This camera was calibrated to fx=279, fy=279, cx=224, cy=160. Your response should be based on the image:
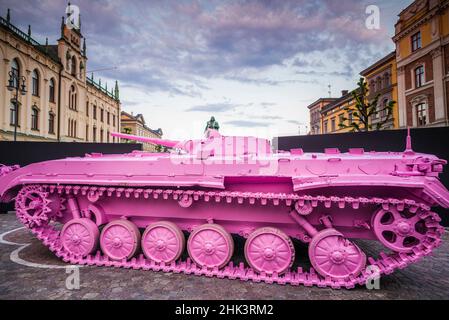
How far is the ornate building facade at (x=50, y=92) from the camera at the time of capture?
76.8ft

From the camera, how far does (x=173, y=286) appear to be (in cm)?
448

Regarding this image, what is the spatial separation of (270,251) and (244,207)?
94 centimetres

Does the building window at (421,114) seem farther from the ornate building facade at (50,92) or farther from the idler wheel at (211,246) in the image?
the ornate building facade at (50,92)

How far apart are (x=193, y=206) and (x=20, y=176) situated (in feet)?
11.8

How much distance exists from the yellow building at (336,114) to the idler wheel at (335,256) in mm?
42716

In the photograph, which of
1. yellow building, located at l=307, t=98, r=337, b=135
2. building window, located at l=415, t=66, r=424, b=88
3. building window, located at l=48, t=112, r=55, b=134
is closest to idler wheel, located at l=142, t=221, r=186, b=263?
building window, located at l=48, t=112, r=55, b=134

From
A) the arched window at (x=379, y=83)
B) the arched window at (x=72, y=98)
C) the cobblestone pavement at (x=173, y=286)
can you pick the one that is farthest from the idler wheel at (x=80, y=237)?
the arched window at (x=379, y=83)

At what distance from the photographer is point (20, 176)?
565 centimetres

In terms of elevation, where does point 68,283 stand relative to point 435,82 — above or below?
below

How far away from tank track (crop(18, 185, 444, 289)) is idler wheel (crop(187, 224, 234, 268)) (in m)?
0.13

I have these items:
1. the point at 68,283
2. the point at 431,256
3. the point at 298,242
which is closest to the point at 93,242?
the point at 68,283

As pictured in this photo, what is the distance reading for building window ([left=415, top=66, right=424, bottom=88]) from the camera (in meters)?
27.4

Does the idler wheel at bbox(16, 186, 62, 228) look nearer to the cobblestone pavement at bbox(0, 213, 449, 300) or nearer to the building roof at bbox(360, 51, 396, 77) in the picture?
the cobblestone pavement at bbox(0, 213, 449, 300)
